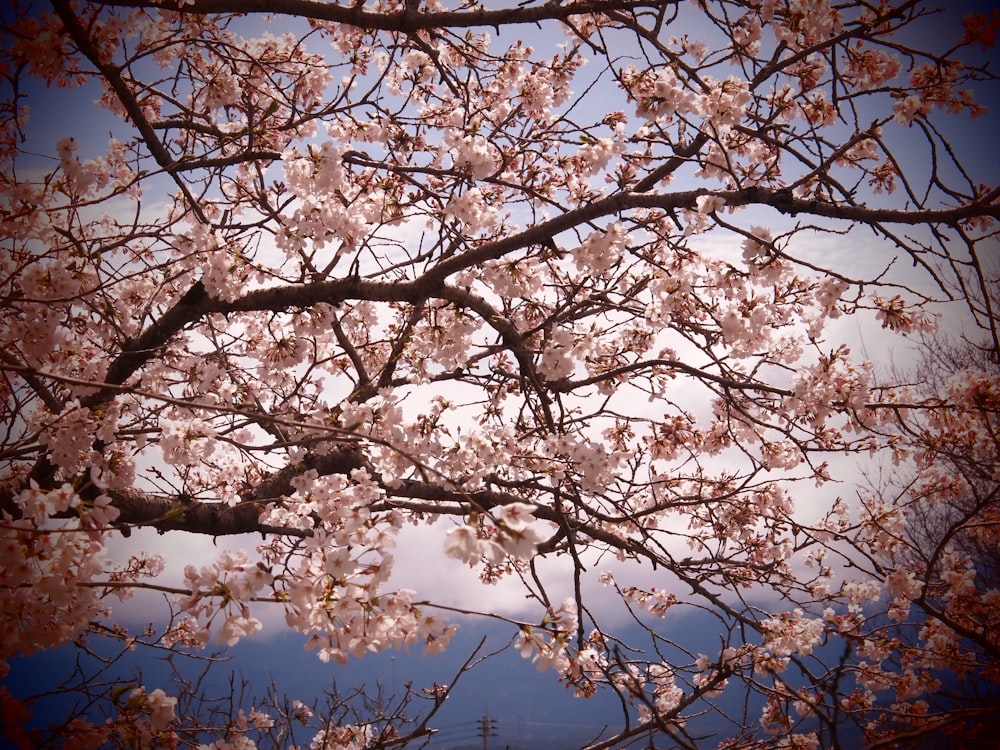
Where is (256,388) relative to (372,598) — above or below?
above

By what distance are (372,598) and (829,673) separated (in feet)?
Answer: 5.96

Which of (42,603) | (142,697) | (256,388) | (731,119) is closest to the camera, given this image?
(42,603)

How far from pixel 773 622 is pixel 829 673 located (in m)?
2.28

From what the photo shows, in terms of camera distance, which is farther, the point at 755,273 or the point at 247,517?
the point at 247,517

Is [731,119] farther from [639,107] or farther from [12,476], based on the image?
[12,476]

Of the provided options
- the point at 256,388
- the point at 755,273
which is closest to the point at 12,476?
the point at 256,388

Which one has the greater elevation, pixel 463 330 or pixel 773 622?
pixel 463 330

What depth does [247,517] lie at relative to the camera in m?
3.80

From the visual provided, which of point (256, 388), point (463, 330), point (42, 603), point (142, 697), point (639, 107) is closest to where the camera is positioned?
point (42, 603)

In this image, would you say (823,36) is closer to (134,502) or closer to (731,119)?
(731,119)

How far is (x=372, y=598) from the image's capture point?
77.3 inches

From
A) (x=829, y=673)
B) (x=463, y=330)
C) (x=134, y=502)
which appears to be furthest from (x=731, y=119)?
(x=134, y=502)

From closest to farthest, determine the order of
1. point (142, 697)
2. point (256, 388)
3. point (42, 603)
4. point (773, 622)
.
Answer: point (42, 603)
point (142, 697)
point (773, 622)
point (256, 388)

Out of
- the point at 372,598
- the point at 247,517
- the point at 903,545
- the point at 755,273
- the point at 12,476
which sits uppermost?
the point at 755,273
